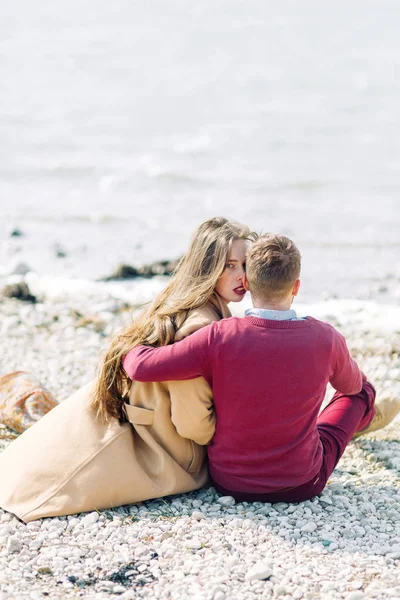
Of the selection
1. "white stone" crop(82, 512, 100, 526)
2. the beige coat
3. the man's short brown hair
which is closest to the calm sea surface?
the beige coat

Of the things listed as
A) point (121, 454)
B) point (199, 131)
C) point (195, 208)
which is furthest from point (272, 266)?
point (199, 131)

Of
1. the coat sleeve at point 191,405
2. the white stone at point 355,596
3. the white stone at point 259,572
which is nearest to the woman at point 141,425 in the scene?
the coat sleeve at point 191,405

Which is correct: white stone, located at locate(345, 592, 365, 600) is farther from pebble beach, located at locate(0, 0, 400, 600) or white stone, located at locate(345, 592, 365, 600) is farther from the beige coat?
the beige coat

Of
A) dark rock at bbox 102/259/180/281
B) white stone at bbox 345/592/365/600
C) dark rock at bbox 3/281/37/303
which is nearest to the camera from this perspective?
white stone at bbox 345/592/365/600

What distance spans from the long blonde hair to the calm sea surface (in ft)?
19.1

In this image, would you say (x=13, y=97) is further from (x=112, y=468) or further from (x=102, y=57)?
(x=112, y=468)

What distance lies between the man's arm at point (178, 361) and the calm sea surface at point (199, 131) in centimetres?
608

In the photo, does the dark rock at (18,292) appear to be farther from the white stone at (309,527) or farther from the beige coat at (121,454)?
the white stone at (309,527)

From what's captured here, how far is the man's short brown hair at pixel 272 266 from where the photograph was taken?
A: 3820mm

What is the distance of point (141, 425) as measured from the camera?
4.25 metres

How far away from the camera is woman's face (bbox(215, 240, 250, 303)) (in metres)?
4.13

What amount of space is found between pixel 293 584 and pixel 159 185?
13.9m

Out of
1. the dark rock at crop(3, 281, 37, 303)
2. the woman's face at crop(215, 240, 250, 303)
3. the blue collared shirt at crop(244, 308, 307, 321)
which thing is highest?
the woman's face at crop(215, 240, 250, 303)

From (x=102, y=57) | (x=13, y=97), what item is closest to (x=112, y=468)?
(x=13, y=97)
